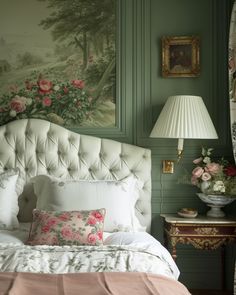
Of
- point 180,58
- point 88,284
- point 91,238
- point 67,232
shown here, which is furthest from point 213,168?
point 88,284

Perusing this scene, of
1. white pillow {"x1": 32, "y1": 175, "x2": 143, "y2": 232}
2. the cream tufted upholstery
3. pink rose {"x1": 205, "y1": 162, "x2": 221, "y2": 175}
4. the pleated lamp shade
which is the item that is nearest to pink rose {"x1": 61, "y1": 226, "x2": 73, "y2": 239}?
white pillow {"x1": 32, "y1": 175, "x2": 143, "y2": 232}

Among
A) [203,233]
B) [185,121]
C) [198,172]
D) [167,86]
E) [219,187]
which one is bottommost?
[203,233]

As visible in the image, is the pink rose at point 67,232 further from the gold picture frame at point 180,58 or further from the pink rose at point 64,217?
the gold picture frame at point 180,58

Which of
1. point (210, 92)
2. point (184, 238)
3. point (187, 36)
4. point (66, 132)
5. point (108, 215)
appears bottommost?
point (184, 238)

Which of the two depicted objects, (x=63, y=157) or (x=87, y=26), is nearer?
(x=63, y=157)

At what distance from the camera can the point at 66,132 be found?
135 inches

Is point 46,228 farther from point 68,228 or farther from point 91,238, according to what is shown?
point 91,238

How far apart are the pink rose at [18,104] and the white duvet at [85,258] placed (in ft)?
4.01

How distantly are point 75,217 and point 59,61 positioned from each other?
55.8 inches

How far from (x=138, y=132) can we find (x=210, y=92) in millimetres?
666

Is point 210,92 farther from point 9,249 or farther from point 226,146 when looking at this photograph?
point 9,249

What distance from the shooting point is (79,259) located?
2258 millimetres

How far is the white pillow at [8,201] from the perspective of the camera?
3.03 metres

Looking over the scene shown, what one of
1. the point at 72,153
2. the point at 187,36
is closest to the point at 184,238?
the point at 72,153
